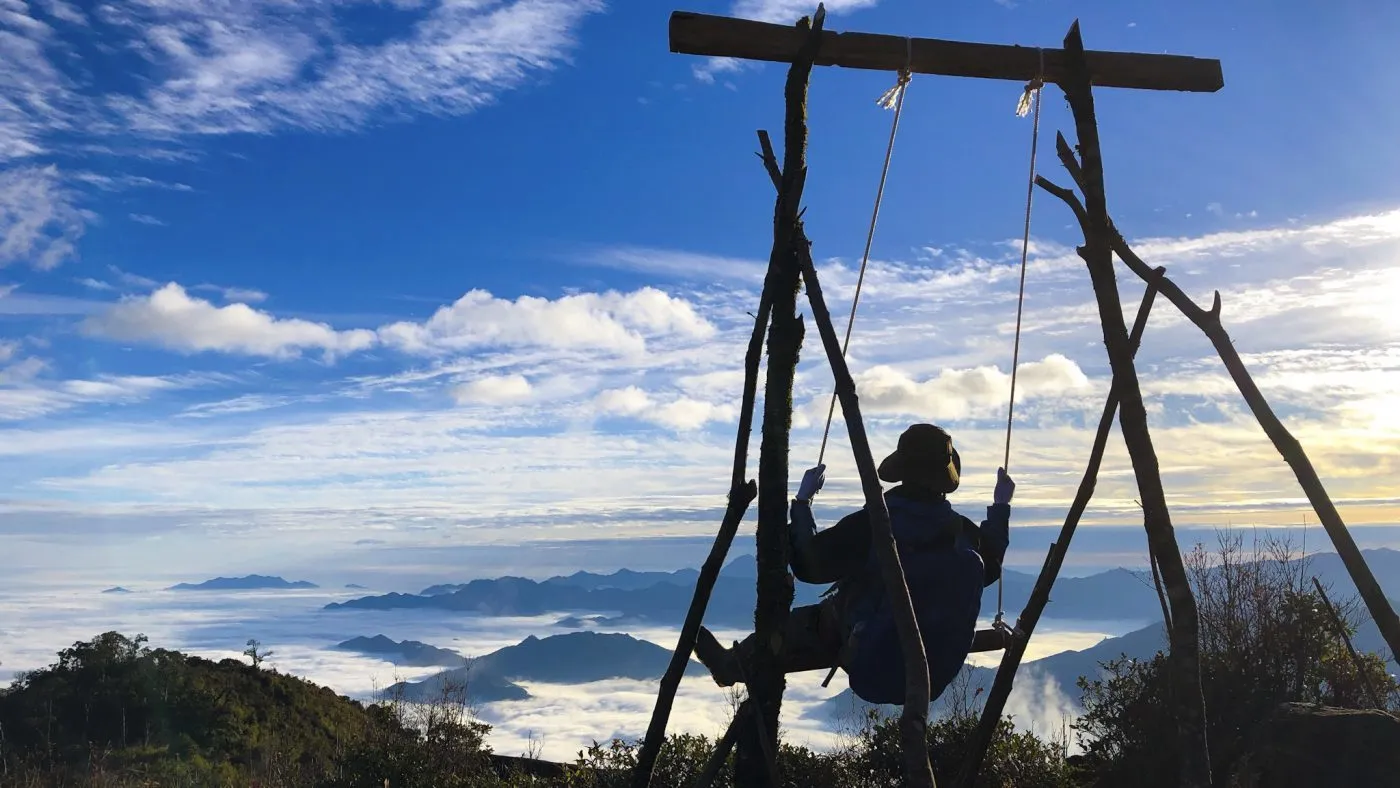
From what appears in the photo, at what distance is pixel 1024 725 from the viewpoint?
9.15 m

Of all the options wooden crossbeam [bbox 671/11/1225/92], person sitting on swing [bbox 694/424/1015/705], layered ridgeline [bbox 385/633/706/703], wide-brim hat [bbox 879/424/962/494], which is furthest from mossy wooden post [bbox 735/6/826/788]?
layered ridgeline [bbox 385/633/706/703]

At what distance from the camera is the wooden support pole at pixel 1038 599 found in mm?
5493

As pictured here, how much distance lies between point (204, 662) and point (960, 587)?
15600 mm

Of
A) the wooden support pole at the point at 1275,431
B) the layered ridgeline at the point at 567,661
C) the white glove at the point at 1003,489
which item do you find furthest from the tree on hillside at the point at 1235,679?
the layered ridgeline at the point at 567,661

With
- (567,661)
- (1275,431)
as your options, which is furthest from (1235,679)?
(567,661)

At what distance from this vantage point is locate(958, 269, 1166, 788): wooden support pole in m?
5.49

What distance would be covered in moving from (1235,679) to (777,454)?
644 cm

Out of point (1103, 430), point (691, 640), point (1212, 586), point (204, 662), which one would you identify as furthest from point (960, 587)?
point (204, 662)

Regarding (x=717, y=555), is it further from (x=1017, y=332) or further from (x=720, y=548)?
(x=1017, y=332)

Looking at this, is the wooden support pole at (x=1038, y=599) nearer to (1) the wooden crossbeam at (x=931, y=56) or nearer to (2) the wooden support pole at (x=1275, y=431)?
(2) the wooden support pole at (x=1275, y=431)

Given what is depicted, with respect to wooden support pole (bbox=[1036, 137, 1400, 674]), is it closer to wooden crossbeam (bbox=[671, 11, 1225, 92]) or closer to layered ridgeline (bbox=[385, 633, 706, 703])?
wooden crossbeam (bbox=[671, 11, 1225, 92])

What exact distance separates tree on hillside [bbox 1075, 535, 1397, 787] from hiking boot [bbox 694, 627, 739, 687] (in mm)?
4971

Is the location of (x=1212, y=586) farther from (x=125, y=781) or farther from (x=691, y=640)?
(x=125, y=781)

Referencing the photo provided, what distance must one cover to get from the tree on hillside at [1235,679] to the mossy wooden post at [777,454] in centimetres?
484
